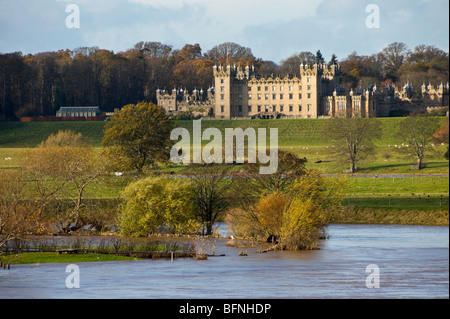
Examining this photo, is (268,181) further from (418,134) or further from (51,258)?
(418,134)

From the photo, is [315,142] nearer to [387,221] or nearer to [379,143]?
[379,143]

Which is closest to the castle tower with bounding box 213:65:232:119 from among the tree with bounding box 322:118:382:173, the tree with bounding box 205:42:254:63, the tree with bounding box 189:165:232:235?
the tree with bounding box 205:42:254:63

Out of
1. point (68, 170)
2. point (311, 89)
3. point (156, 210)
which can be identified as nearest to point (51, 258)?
point (156, 210)

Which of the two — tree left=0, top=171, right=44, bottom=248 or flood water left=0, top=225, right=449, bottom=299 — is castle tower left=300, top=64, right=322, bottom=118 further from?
tree left=0, top=171, right=44, bottom=248

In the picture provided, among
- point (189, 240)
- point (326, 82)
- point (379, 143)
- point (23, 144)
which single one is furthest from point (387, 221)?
point (326, 82)

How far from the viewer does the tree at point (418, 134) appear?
7356 centimetres

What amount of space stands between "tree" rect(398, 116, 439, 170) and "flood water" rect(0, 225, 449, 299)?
111ft

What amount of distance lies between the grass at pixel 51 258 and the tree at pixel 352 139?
3690 centimetres

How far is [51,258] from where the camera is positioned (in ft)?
119

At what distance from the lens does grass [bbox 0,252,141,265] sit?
35562mm

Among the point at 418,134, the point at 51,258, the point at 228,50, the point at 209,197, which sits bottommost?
the point at 51,258

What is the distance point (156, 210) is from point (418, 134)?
122ft

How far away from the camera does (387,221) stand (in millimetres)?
47094
